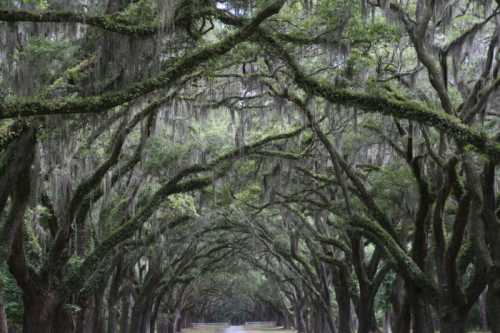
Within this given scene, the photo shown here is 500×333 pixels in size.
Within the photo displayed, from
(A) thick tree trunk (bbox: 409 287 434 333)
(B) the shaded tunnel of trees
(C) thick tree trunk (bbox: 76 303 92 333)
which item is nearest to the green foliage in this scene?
(B) the shaded tunnel of trees

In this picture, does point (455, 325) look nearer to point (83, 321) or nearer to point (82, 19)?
point (82, 19)

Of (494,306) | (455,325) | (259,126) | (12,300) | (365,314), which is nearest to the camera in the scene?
(494,306)

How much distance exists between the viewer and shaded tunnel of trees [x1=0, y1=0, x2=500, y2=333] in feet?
29.9

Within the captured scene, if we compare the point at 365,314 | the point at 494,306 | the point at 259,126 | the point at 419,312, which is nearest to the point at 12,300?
the point at 259,126

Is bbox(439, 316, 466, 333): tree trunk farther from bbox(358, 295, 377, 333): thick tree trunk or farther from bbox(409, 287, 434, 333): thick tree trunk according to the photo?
bbox(358, 295, 377, 333): thick tree trunk

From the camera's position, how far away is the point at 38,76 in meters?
10.2

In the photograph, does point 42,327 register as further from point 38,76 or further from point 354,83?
point 354,83

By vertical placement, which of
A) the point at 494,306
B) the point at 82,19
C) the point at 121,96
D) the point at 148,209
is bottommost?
the point at 494,306

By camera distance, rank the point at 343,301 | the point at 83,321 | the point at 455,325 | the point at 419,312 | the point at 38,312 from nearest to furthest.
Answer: the point at 455,325 → the point at 38,312 → the point at 419,312 → the point at 83,321 → the point at 343,301

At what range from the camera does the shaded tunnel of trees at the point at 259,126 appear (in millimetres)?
9109

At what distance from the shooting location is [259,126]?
1662cm

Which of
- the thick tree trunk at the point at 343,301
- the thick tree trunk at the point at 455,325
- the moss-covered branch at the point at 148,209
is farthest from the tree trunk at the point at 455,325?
the thick tree trunk at the point at 343,301

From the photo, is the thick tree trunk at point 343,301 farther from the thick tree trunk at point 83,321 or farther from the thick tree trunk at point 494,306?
the thick tree trunk at point 494,306

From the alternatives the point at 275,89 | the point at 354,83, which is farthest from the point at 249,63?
the point at 354,83
